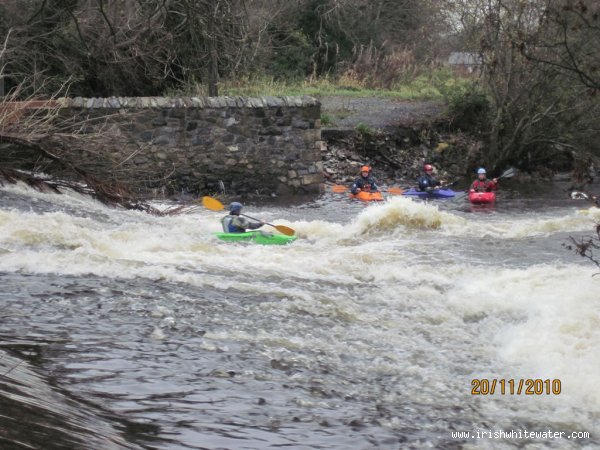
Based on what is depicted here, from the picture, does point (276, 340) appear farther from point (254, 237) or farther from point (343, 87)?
point (343, 87)

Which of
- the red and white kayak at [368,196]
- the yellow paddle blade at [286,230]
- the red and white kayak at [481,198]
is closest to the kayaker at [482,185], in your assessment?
the red and white kayak at [481,198]

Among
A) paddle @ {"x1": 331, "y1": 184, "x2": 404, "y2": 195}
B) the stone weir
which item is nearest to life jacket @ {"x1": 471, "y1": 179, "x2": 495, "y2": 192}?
paddle @ {"x1": 331, "y1": 184, "x2": 404, "y2": 195}

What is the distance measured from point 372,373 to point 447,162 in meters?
14.0

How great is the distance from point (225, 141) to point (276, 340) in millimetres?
9881

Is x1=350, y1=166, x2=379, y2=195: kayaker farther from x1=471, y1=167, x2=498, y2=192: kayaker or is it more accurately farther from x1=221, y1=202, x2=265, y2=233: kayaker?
x1=221, y1=202, x2=265, y2=233: kayaker

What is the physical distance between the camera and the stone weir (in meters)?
14.3

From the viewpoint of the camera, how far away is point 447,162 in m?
18.2

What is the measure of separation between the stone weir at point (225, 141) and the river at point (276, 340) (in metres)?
5.25

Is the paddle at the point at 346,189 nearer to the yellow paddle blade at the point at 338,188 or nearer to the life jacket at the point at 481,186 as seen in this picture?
the yellow paddle blade at the point at 338,188

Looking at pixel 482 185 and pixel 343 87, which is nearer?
pixel 482 185

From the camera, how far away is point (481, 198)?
1423 centimetres

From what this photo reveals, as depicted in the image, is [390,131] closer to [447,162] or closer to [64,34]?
[447,162]

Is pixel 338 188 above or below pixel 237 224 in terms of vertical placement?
below
